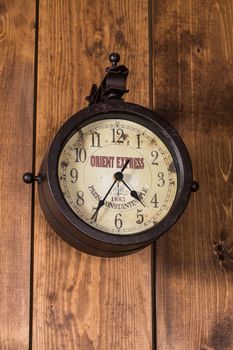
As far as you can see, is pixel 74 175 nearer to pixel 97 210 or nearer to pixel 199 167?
pixel 97 210

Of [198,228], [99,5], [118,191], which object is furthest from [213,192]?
[99,5]

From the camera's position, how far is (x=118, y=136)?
134 cm

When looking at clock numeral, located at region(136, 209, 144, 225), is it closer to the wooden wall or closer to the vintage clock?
the vintage clock

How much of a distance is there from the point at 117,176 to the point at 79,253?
0.74 ft

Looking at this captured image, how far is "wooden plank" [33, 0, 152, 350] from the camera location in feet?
4.52

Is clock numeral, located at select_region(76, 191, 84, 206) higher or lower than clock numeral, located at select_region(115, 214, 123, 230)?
higher

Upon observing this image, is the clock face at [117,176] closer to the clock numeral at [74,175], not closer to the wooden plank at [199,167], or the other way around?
the clock numeral at [74,175]

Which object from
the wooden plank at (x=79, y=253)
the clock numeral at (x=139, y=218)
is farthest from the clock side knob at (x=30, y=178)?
the clock numeral at (x=139, y=218)

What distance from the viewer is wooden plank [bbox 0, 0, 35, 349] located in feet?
4.47

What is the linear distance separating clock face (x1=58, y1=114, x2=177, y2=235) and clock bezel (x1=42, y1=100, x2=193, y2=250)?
2 cm

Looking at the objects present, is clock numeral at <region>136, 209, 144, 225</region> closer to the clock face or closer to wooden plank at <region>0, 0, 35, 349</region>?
the clock face

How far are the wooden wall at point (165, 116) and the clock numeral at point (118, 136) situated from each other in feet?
0.65

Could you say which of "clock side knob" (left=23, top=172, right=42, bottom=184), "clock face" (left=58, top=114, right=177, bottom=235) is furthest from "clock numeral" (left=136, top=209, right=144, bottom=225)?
"clock side knob" (left=23, top=172, right=42, bottom=184)

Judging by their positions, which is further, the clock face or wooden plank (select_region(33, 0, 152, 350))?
wooden plank (select_region(33, 0, 152, 350))
